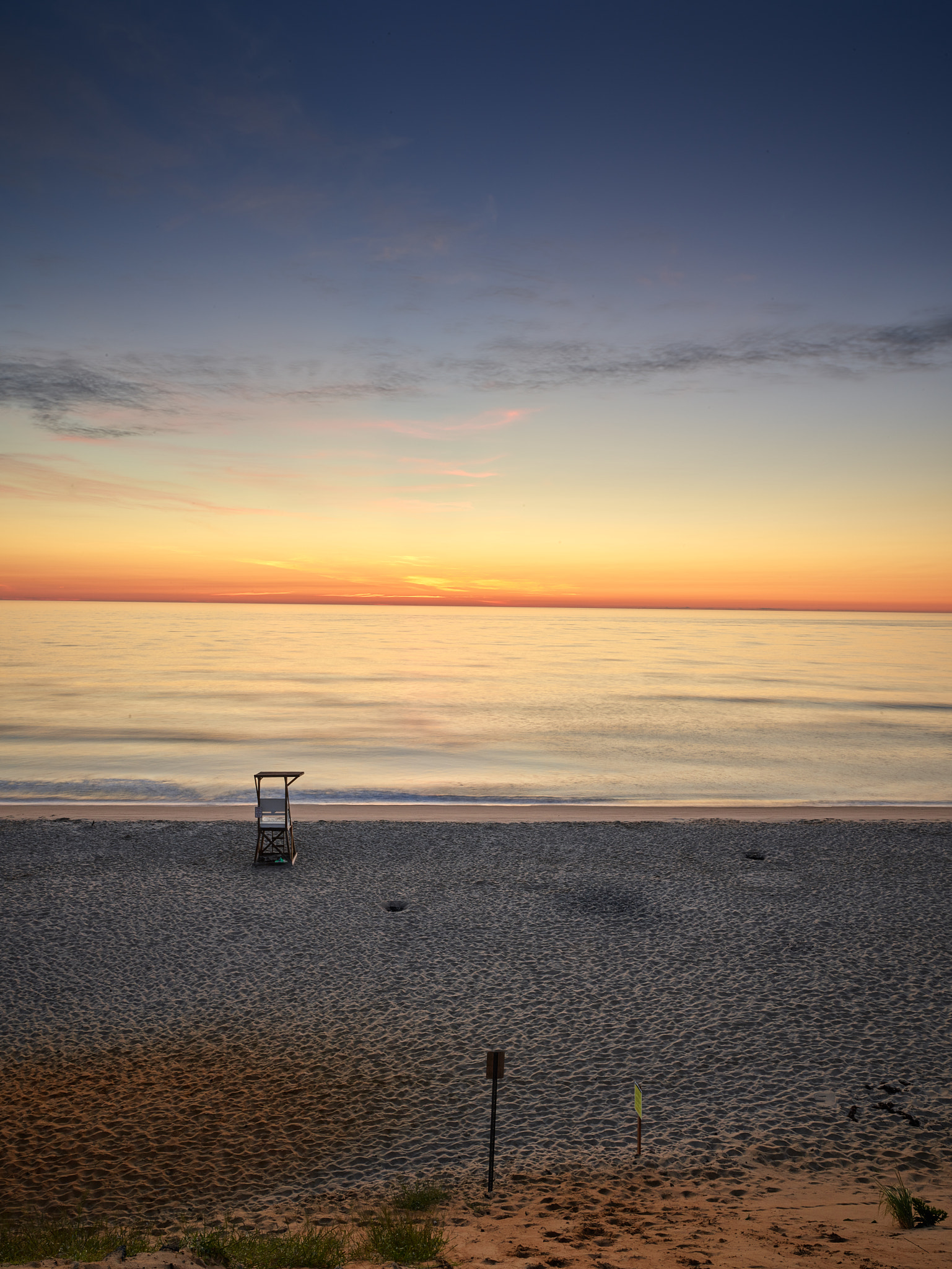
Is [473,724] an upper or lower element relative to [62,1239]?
lower

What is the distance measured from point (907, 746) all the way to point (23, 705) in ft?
139

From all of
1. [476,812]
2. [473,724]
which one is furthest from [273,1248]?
[473,724]

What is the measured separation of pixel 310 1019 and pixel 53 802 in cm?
1545

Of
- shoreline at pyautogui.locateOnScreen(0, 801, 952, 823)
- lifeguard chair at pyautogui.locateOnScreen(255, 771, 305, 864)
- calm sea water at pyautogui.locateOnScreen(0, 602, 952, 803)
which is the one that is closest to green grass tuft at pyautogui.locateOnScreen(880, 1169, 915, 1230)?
lifeguard chair at pyautogui.locateOnScreen(255, 771, 305, 864)

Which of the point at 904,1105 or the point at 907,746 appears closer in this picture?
the point at 904,1105

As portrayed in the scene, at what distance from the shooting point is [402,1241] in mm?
4996

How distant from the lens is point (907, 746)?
33.2m

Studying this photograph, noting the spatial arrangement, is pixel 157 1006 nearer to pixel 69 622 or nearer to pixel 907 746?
pixel 907 746

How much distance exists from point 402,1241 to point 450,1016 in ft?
12.2

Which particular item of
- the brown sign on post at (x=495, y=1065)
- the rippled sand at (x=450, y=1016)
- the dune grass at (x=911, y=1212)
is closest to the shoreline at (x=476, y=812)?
the rippled sand at (x=450, y=1016)

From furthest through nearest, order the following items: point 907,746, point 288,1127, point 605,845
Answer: point 907,746 < point 605,845 < point 288,1127

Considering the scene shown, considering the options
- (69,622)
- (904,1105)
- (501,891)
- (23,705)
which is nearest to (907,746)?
(501,891)

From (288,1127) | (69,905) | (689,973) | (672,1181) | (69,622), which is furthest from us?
(69,622)

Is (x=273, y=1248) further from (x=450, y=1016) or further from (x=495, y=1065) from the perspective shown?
(x=450, y=1016)
